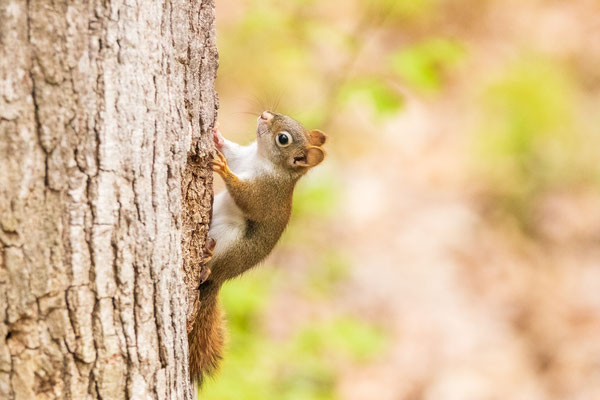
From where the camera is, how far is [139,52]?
61.8 inches

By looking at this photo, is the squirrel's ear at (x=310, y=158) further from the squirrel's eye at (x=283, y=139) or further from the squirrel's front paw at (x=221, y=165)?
the squirrel's front paw at (x=221, y=165)

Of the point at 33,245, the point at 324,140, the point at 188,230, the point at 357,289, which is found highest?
the point at 357,289

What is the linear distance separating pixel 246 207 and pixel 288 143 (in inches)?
16.1

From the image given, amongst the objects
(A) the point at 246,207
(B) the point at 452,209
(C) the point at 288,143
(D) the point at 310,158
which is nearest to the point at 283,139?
(C) the point at 288,143

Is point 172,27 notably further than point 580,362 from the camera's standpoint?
No

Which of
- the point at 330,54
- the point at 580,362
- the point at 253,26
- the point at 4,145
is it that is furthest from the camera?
the point at 330,54

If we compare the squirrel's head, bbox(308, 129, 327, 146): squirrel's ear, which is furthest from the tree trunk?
bbox(308, 129, 327, 146): squirrel's ear

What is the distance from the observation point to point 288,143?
9.02ft

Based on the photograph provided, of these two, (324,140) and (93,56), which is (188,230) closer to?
(93,56)

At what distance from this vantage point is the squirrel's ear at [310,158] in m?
2.70

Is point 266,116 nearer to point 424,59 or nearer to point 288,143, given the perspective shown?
point 288,143

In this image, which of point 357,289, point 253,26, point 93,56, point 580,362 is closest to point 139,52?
point 93,56

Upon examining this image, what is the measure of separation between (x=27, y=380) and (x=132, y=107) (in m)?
0.61

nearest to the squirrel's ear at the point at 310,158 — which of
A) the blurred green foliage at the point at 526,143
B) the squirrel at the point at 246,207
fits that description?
the squirrel at the point at 246,207
